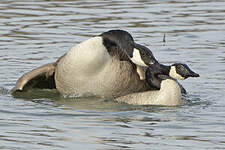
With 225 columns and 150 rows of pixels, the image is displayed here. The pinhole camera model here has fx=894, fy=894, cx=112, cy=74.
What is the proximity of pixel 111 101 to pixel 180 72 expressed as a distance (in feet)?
3.43

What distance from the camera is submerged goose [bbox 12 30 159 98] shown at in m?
11.2

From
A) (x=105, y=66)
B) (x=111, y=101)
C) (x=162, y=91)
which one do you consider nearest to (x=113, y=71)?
(x=105, y=66)

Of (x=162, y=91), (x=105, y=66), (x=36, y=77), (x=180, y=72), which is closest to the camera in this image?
(x=180, y=72)

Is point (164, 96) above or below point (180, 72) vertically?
below

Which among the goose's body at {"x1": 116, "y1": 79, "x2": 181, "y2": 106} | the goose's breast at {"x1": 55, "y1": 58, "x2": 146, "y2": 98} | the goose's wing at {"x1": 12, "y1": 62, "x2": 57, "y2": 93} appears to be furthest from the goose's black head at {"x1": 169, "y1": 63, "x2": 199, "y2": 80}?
the goose's wing at {"x1": 12, "y1": 62, "x2": 57, "y2": 93}

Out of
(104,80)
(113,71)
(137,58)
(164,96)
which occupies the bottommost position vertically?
(164,96)

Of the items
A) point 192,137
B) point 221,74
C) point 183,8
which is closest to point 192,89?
point 221,74

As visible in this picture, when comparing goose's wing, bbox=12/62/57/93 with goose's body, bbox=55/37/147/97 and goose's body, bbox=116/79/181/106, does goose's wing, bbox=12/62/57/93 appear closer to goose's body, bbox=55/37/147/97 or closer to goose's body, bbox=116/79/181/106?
goose's body, bbox=55/37/147/97

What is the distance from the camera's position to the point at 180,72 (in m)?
11.0

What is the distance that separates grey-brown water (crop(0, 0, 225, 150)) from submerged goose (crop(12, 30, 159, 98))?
0.21 metres

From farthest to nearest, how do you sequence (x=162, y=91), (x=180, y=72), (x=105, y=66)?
(x=105, y=66)
(x=162, y=91)
(x=180, y=72)

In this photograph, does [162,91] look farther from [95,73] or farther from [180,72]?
[95,73]

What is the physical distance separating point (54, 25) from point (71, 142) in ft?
29.4

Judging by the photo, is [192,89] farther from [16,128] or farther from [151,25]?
[151,25]
